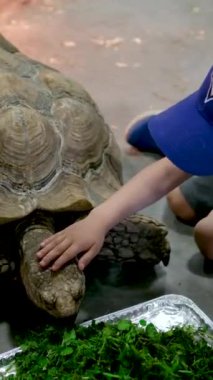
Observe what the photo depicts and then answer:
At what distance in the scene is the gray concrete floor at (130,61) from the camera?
198cm

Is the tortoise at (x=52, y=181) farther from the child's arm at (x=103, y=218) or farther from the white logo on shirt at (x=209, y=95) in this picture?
the white logo on shirt at (x=209, y=95)

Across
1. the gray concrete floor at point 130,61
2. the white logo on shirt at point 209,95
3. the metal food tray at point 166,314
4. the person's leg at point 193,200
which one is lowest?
the gray concrete floor at point 130,61

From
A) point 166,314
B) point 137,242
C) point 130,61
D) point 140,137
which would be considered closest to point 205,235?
point 137,242

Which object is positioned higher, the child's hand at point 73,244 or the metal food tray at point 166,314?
the child's hand at point 73,244

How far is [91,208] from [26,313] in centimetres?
29

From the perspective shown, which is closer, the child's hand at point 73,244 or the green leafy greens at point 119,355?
the green leafy greens at point 119,355

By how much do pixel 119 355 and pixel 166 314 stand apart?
1.10 ft

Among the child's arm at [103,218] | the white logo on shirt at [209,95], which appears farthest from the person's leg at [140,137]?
the white logo on shirt at [209,95]

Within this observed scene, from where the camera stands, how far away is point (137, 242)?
6.45ft

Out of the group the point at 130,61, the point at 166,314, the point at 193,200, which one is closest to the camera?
the point at 166,314

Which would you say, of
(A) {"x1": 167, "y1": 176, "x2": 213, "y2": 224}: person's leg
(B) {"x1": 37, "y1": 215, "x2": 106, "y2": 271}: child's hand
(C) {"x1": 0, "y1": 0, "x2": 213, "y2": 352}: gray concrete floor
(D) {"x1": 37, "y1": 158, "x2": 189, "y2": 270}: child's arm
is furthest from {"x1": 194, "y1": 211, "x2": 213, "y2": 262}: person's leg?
(B) {"x1": 37, "y1": 215, "x2": 106, "y2": 271}: child's hand

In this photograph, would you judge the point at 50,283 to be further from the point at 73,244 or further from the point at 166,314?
the point at 166,314

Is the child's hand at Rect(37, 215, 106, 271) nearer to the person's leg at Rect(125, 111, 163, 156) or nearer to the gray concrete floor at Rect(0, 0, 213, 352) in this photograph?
the gray concrete floor at Rect(0, 0, 213, 352)

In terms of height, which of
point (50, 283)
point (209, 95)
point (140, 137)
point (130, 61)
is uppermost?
point (209, 95)
